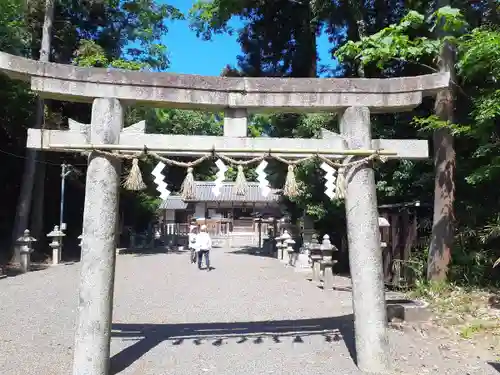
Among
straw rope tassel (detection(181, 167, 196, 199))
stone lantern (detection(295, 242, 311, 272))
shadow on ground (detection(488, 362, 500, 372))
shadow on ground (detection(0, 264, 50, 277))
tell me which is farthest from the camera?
stone lantern (detection(295, 242, 311, 272))

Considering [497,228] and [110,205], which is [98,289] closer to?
[110,205]

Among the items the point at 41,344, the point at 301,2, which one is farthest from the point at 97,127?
the point at 301,2

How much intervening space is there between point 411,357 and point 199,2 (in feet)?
54.0

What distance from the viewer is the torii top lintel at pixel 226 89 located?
515 centimetres

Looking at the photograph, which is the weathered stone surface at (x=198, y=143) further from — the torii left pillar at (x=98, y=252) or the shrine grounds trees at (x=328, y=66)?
the shrine grounds trees at (x=328, y=66)

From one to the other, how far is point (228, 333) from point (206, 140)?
130 inches

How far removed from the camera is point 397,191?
1273 centimetres

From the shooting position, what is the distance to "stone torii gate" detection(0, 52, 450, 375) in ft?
16.5

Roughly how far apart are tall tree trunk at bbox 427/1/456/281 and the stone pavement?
7.12 ft

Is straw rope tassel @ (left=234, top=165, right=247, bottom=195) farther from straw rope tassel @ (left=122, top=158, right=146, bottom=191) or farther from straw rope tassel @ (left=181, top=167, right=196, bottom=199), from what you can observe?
straw rope tassel @ (left=122, top=158, right=146, bottom=191)

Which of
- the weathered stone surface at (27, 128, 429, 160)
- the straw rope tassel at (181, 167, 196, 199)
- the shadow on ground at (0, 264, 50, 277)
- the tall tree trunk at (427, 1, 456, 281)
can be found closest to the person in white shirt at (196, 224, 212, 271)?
the shadow on ground at (0, 264, 50, 277)

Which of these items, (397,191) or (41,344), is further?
(397,191)

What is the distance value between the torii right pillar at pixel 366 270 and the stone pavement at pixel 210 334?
33cm

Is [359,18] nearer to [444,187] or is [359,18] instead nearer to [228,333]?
[444,187]
